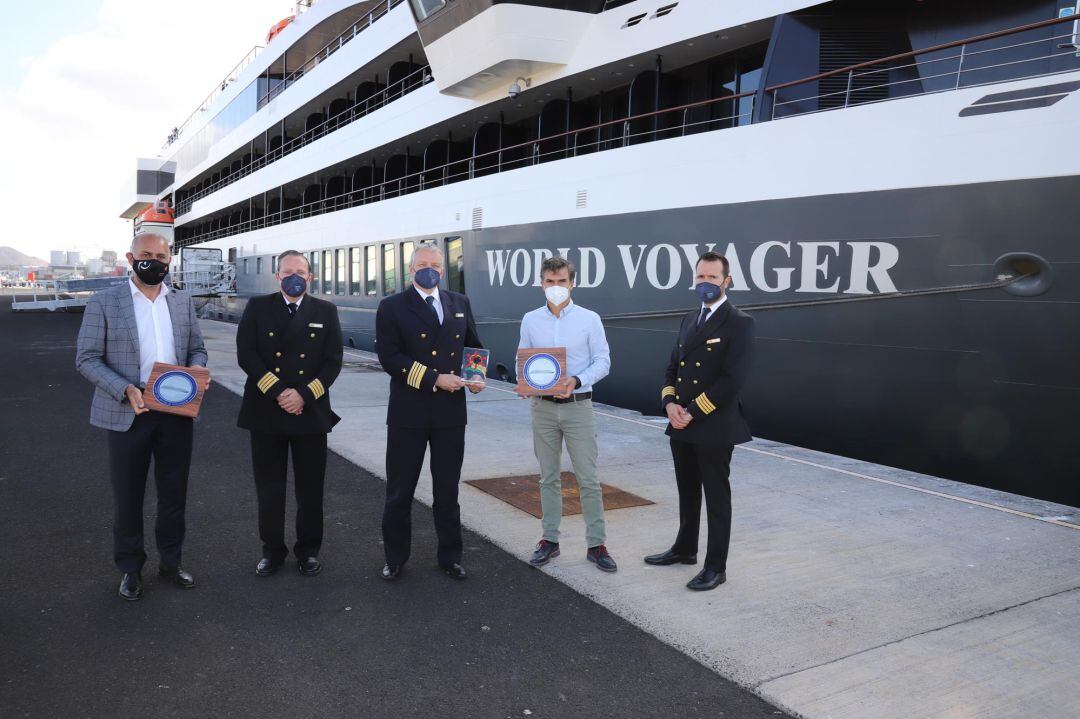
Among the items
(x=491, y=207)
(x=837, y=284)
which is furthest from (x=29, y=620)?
(x=491, y=207)

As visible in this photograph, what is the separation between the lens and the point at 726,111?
10.7 m

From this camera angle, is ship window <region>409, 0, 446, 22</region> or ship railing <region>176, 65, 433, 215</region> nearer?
ship window <region>409, 0, 446, 22</region>

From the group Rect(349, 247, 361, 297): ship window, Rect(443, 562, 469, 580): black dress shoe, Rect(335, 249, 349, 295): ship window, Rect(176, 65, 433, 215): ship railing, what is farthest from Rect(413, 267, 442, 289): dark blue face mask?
Rect(335, 249, 349, 295): ship window

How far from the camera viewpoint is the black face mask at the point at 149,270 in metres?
3.89

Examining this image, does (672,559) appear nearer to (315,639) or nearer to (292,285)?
(315,639)

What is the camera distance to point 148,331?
4016 millimetres

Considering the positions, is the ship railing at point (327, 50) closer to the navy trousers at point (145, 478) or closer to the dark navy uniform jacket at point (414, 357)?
the dark navy uniform jacket at point (414, 357)

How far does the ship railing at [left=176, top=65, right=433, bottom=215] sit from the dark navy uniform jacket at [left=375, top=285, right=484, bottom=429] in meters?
12.4

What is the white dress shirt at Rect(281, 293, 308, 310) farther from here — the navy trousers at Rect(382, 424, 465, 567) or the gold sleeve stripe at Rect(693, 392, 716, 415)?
the gold sleeve stripe at Rect(693, 392, 716, 415)

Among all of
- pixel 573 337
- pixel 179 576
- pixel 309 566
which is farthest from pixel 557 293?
pixel 179 576

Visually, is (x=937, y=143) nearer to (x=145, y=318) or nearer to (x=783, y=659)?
(x=783, y=659)

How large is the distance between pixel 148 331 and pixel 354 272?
1416 centimetres

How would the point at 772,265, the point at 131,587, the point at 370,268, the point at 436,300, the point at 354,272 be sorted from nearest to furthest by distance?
the point at 131,587
the point at 436,300
the point at 772,265
the point at 370,268
the point at 354,272

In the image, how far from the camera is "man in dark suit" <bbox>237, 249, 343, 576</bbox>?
13.7ft
